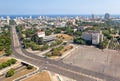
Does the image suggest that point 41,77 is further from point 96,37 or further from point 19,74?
point 96,37

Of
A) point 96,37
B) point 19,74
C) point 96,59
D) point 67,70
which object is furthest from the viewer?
point 96,37

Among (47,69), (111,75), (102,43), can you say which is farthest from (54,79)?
(102,43)

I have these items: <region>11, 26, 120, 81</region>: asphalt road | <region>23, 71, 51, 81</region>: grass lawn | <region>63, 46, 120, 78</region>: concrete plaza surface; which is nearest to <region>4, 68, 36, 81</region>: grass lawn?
<region>23, 71, 51, 81</region>: grass lawn

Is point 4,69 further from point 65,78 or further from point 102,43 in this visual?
point 102,43

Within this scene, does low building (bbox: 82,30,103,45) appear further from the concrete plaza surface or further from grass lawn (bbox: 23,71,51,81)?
grass lawn (bbox: 23,71,51,81)

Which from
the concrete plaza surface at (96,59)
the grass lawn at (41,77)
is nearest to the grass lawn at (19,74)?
the grass lawn at (41,77)

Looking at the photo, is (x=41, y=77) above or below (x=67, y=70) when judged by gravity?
above

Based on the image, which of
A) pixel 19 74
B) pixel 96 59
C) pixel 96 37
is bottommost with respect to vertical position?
pixel 96 59

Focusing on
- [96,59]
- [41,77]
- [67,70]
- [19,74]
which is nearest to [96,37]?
[96,59]

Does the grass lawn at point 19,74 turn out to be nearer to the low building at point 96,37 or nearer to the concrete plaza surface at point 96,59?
the concrete plaza surface at point 96,59
